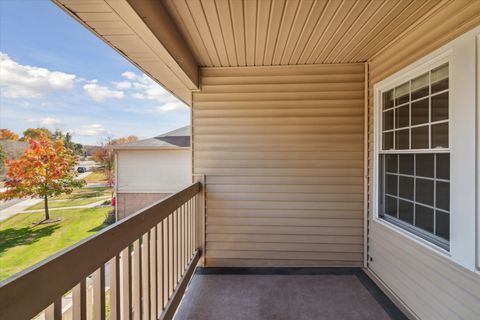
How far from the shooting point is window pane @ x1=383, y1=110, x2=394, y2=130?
8.64ft

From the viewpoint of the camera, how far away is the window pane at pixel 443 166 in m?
1.84

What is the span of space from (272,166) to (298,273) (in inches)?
54.0

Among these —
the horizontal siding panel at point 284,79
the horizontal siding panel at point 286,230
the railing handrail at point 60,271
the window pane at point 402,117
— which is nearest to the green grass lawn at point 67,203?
the railing handrail at point 60,271

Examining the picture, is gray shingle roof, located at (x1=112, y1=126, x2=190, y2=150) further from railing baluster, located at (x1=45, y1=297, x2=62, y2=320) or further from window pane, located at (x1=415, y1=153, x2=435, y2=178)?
window pane, located at (x1=415, y1=153, x2=435, y2=178)

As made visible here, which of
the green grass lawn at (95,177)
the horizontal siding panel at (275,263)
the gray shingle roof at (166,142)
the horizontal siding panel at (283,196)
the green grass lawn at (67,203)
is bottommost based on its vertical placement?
the horizontal siding panel at (275,263)

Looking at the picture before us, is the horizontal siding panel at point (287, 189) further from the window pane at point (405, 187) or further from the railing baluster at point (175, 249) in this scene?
the railing baluster at point (175, 249)

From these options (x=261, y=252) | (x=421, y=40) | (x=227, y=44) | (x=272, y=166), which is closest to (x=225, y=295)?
(x=261, y=252)

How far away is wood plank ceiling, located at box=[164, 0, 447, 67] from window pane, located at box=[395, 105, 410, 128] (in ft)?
2.37

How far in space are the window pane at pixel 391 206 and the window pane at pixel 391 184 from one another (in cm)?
7

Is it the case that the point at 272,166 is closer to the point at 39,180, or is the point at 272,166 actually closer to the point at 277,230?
the point at 277,230

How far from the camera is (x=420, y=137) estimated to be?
A: 215 cm

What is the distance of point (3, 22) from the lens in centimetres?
126

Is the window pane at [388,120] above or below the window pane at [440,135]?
above

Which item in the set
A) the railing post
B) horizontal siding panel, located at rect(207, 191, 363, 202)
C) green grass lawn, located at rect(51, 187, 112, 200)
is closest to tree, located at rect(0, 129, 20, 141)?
green grass lawn, located at rect(51, 187, 112, 200)
